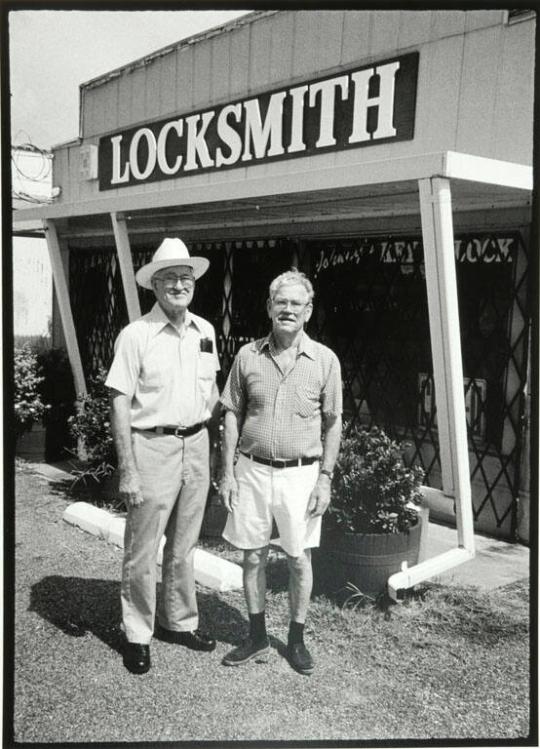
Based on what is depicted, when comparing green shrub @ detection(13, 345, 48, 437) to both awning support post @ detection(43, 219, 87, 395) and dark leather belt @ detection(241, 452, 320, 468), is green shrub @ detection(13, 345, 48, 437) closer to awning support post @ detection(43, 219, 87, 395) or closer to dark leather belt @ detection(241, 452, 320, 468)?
awning support post @ detection(43, 219, 87, 395)

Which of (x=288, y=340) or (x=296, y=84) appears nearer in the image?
(x=288, y=340)

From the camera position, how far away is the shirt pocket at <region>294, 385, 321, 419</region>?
3248 mm

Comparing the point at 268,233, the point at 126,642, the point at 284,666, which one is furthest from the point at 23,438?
the point at 284,666

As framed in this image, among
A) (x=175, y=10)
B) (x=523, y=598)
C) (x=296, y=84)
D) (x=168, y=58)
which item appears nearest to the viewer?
(x=175, y=10)

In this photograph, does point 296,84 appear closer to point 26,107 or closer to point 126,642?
point 26,107

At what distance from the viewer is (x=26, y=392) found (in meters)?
6.91

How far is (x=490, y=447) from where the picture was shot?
17.3 feet

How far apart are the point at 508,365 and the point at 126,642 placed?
318cm

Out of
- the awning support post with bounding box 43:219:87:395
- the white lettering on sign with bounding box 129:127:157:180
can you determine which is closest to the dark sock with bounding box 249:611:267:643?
the awning support post with bounding box 43:219:87:395

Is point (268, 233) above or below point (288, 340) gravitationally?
above

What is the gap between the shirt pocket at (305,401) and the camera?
128 inches

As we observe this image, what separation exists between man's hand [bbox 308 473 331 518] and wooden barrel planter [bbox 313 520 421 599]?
2.34ft

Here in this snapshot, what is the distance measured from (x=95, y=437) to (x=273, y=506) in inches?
111

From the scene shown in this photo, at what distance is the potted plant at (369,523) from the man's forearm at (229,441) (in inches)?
34.6
